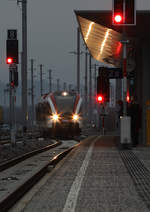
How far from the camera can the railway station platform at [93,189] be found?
287 inches

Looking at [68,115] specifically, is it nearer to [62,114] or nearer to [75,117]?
[62,114]

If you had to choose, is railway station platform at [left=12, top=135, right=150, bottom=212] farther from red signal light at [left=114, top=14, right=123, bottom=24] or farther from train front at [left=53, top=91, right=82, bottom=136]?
train front at [left=53, top=91, right=82, bottom=136]

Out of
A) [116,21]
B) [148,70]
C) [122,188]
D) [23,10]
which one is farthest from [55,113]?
[122,188]

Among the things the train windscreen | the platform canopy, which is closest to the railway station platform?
the platform canopy

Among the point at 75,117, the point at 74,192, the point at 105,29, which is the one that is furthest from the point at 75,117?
the point at 74,192

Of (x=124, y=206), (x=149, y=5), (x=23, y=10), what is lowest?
(x=124, y=206)

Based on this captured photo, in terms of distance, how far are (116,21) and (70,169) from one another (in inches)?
275

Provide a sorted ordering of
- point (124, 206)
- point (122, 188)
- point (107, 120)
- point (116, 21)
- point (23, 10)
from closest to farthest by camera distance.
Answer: point (124, 206) → point (122, 188) → point (116, 21) → point (23, 10) → point (107, 120)

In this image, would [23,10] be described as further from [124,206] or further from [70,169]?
[124,206]

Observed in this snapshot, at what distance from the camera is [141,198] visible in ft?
26.1

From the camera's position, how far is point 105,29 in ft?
73.8

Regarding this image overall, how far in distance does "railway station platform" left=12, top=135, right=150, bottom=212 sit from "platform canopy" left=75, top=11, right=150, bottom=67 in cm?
787

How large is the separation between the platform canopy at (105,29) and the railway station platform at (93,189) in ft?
25.8

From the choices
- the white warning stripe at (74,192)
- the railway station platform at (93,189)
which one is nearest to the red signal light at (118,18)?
the railway station platform at (93,189)
